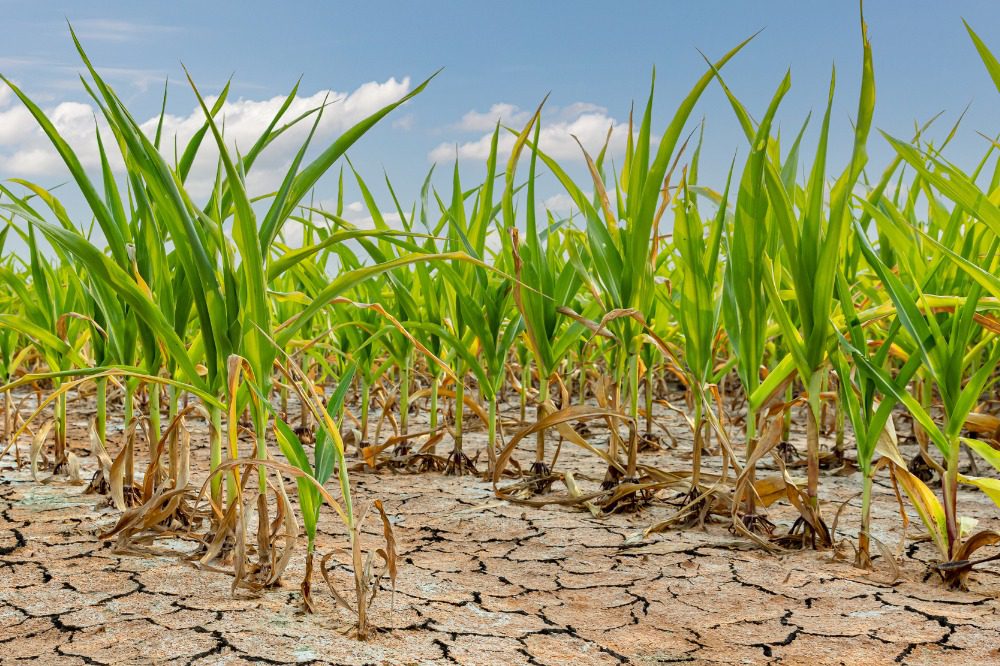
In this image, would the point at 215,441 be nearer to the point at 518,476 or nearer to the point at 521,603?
the point at 521,603

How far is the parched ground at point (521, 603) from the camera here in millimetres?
1054

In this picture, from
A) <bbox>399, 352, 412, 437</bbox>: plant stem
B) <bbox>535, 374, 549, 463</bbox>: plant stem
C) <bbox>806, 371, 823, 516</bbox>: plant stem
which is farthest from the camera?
<bbox>399, 352, 412, 437</bbox>: plant stem

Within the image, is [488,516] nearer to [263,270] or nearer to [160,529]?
[160,529]

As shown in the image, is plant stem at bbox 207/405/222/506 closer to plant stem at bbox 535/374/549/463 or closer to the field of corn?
the field of corn

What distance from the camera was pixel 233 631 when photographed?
3.48 feet

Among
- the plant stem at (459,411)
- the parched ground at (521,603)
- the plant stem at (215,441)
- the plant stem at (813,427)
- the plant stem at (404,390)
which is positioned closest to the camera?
the parched ground at (521,603)

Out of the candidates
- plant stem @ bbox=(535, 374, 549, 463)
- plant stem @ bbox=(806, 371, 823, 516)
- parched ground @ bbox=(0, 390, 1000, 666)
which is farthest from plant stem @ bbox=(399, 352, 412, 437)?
plant stem @ bbox=(806, 371, 823, 516)

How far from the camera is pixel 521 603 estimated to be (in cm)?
125

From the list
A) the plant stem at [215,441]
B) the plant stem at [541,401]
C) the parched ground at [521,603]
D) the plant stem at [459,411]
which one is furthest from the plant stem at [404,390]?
the plant stem at [215,441]

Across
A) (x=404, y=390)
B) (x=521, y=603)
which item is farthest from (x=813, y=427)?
(x=404, y=390)

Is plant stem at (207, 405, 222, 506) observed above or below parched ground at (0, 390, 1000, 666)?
above

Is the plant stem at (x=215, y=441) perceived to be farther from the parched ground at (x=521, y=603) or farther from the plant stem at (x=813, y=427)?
the plant stem at (x=813, y=427)

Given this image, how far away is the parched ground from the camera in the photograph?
1054mm

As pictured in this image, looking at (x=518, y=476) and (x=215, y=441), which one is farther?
(x=518, y=476)
